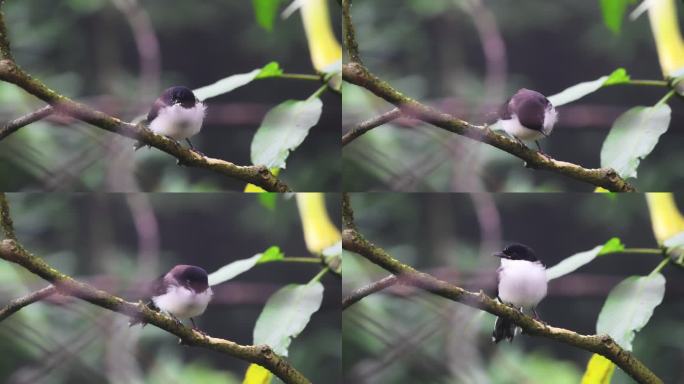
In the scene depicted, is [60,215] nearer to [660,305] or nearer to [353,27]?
[353,27]

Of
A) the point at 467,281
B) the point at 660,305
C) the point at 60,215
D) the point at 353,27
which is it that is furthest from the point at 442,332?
the point at 60,215

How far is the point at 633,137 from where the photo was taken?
275 cm

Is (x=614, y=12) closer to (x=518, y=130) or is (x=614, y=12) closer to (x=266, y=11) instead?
(x=518, y=130)

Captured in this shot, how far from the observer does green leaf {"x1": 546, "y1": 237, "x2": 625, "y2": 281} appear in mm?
2725

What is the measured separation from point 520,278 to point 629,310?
0.34 m

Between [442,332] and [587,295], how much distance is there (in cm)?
40

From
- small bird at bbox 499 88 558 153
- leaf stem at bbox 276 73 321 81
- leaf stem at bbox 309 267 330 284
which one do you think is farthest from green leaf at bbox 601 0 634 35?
leaf stem at bbox 309 267 330 284

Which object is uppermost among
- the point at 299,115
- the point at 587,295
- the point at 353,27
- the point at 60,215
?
the point at 353,27

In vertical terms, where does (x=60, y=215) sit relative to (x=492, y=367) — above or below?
above

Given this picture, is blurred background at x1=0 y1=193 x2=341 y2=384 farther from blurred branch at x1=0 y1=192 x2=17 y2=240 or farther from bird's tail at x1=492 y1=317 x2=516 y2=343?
bird's tail at x1=492 y1=317 x2=516 y2=343

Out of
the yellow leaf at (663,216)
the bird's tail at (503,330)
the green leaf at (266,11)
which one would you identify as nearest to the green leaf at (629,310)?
the yellow leaf at (663,216)

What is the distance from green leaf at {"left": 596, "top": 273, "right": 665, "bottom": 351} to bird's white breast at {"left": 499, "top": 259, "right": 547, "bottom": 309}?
0.21 metres

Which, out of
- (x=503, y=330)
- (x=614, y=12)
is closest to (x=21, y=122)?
(x=503, y=330)

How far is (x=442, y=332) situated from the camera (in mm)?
2725
